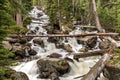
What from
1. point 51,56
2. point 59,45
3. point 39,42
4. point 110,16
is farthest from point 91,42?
point 110,16

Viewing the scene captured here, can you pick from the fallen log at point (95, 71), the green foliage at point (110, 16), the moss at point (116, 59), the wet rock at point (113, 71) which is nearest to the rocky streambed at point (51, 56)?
the wet rock at point (113, 71)

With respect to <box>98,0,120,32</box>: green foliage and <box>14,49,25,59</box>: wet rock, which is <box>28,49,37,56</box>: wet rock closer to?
<box>14,49,25,59</box>: wet rock

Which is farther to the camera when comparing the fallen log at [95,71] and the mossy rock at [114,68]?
the mossy rock at [114,68]

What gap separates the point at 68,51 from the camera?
81.9 ft

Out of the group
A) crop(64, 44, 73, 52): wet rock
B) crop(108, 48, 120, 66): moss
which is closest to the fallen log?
crop(108, 48, 120, 66): moss

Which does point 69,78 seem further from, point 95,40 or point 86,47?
point 95,40

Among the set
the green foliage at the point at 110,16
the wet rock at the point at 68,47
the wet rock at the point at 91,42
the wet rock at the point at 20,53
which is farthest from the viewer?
the green foliage at the point at 110,16

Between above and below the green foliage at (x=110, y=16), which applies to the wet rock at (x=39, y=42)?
below

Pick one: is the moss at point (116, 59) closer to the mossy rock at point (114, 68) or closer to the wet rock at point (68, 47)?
the mossy rock at point (114, 68)

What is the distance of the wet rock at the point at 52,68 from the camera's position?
15.9 m

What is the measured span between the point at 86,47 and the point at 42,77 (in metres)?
11.4

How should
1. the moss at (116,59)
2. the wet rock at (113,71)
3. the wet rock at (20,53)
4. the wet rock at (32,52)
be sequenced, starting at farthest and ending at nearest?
the wet rock at (32,52) → the wet rock at (20,53) → the moss at (116,59) → the wet rock at (113,71)

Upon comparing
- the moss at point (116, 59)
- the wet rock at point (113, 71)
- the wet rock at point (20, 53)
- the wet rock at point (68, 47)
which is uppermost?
the moss at point (116, 59)

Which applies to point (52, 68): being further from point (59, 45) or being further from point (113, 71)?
point (59, 45)
